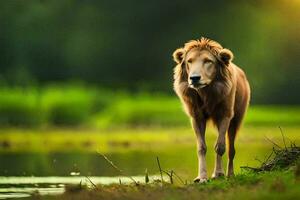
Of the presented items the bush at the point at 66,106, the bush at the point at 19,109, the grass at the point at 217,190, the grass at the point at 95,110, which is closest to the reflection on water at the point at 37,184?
the grass at the point at 217,190

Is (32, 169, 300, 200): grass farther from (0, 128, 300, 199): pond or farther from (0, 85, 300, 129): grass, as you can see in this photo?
(0, 85, 300, 129): grass

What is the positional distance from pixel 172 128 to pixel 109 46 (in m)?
19.3

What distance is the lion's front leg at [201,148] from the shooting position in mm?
15889

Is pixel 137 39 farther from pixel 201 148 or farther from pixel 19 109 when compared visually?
pixel 201 148

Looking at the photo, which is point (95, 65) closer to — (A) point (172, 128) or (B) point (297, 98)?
(B) point (297, 98)

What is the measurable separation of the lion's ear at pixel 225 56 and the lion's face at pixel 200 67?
0.11 metres

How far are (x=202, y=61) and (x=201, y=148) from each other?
1.15 m

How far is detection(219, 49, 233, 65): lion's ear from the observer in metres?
16.0

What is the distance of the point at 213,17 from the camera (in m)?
67.9

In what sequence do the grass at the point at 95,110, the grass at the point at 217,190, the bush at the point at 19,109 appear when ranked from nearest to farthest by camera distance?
the grass at the point at 217,190 → the bush at the point at 19,109 → the grass at the point at 95,110

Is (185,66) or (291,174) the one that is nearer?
(291,174)

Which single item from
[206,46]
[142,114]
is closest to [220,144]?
[206,46]

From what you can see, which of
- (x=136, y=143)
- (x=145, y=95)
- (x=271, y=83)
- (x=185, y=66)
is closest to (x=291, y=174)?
(x=185, y=66)

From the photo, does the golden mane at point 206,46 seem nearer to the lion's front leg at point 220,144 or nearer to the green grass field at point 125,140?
the lion's front leg at point 220,144
